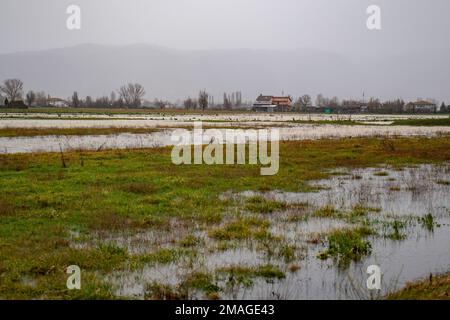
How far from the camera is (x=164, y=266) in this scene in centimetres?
1033

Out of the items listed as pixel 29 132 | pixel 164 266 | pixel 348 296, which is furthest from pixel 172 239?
pixel 29 132

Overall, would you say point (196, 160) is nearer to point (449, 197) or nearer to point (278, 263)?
point (449, 197)

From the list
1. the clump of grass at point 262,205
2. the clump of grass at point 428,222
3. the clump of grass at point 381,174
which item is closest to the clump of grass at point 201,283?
the clump of grass at point 262,205

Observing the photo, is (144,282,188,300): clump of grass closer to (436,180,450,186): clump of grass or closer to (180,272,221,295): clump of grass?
(180,272,221,295): clump of grass

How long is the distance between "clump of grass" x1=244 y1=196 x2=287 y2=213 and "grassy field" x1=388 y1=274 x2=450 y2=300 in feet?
23.2

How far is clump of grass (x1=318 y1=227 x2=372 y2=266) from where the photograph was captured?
11.1 meters

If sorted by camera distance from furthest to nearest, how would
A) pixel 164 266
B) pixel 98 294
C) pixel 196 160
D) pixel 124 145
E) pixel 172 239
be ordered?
1. pixel 124 145
2. pixel 196 160
3. pixel 172 239
4. pixel 164 266
5. pixel 98 294

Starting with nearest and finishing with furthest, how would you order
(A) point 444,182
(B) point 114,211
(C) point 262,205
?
(B) point 114,211 → (C) point 262,205 → (A) point 444,182

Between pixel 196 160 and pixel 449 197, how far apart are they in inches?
622

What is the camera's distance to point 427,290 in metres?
8.62

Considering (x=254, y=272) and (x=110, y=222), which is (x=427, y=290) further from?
(x=110, y=222)

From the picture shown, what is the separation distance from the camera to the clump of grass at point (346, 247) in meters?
11.1

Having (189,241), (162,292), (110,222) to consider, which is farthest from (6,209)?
(162,292)

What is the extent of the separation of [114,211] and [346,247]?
7.63 meters
